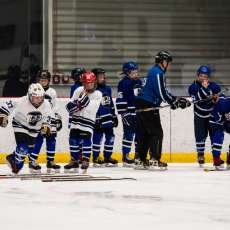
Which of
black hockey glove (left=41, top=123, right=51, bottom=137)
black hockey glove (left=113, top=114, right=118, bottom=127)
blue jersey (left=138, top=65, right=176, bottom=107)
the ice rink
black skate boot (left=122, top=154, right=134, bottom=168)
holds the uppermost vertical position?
blue jersey (left=138, top=65, right=176, bottom=107)

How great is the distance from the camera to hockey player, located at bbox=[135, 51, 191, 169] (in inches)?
457

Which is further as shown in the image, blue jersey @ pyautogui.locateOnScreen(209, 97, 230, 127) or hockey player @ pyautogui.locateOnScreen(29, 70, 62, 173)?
blue jersey @ pyautogui.locateOnScreen(209, 97, 230, 127)

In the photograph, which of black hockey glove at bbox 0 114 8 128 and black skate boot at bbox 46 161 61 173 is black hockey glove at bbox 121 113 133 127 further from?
black hockey glove at bbox 0 114 8 128

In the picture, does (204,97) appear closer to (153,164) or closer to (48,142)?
(153,164)

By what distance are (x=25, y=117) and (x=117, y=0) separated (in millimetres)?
5336

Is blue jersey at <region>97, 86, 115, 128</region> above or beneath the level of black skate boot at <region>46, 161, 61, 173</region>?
above

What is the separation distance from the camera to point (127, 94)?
12.7 m

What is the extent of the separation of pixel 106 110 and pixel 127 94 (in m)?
0.37

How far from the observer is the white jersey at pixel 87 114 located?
10984 millimetres

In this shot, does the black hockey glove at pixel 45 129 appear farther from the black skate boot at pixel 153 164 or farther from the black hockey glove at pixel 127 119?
the black hockey glove at pixel 127 119

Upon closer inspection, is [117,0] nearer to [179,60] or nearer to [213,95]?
[179,60]

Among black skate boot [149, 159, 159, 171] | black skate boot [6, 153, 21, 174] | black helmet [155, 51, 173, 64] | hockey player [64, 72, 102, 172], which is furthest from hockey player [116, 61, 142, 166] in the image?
black skate boot [6, 153, 21, 174]

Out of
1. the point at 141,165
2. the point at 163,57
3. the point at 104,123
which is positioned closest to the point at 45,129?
the point at 141,165

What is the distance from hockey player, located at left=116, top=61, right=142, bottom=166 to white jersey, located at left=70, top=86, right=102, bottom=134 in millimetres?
1609
